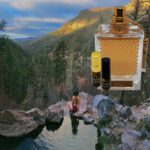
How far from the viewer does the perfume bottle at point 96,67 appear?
7.24 meters

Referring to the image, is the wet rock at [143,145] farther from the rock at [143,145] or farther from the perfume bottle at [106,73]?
Result: the perfume bottle at [106,73]

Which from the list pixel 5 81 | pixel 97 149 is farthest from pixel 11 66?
pixel 97 149

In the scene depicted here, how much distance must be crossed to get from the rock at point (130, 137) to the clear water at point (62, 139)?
260 inches

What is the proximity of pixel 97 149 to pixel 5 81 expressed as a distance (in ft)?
182

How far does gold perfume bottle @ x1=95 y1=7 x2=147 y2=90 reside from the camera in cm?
790

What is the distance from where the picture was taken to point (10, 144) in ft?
92.6

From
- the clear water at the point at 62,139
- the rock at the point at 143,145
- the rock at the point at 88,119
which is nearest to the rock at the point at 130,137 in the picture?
the rock at the point at 143,145

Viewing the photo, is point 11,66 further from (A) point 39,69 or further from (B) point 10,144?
(B) point 10,144

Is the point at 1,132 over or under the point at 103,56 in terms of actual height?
under

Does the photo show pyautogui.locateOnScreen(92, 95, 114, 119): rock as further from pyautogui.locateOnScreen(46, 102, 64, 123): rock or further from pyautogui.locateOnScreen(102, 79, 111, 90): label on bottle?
pyautogui.locateOnScreen(46, 102, 64, 123): rock

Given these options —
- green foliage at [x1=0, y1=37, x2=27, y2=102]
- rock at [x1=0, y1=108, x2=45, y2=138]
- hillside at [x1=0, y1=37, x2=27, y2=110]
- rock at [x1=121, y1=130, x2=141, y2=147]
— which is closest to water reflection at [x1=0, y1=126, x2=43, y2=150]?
rock at [x1=0, y1=108, x2=45, y2=138]

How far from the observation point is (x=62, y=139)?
88.2ft

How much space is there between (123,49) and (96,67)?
A: 936 mm

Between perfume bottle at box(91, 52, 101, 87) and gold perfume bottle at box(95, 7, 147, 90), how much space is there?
Answer: 527mm
